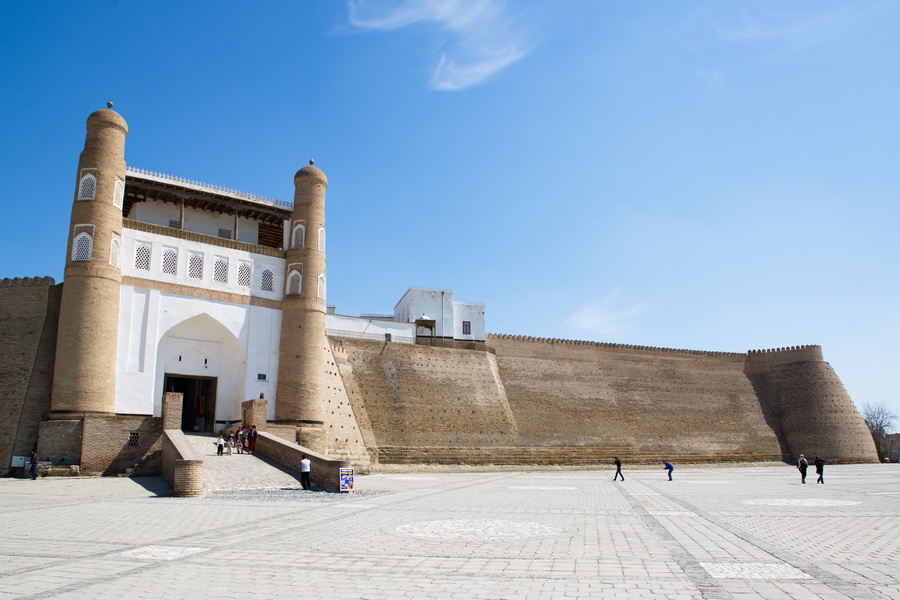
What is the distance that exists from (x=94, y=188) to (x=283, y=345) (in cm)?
799

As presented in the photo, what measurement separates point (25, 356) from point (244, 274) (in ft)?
24.0

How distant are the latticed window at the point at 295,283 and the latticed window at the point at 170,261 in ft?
13.3

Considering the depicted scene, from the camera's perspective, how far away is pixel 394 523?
913cm

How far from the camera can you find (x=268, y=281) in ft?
80.9

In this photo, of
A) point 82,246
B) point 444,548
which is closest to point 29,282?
point 82,246

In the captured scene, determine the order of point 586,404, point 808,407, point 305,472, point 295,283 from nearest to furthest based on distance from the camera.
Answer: point 305,472 < point 295,283 < point 586,404 < point 808,407

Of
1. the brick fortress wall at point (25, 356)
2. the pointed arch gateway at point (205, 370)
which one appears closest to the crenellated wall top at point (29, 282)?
the brick fortress wall at point (25, 356)

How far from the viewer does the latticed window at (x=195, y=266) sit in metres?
23.0

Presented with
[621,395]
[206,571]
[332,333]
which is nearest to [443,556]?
[206,571]

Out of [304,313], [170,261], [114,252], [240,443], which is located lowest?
[240,443]

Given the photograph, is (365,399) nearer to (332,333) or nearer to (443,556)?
(332,333)

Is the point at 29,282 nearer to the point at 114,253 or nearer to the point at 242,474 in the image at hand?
the point at 114,253

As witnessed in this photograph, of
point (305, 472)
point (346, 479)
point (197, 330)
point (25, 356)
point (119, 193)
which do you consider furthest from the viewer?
point (197, 330)

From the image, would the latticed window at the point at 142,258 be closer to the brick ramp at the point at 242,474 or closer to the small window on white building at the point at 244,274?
the small window on white building at the point at 244,274
